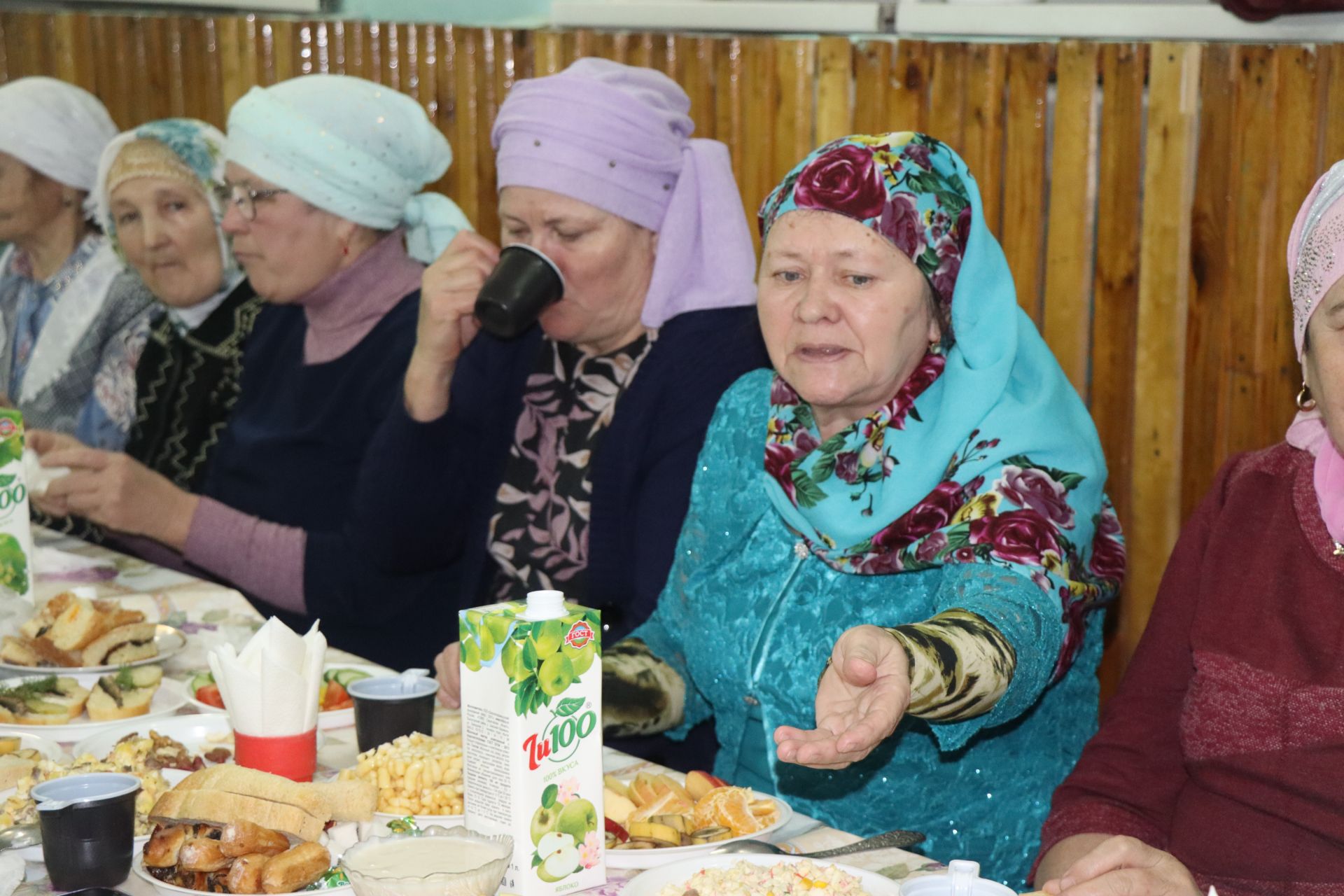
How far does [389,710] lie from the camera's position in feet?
5.01

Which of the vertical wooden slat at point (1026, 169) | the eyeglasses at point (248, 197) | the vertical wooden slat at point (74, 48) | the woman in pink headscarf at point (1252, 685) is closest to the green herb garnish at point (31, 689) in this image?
the woman in pink headscarf at point (1252, 685)

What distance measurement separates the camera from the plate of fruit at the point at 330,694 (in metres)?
1.71

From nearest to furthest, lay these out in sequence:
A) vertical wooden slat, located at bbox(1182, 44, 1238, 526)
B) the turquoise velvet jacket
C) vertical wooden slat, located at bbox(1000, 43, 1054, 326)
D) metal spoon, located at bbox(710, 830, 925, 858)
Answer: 1. metal spoon, located at bbox(710, 830, 925, 858)
2. the turquoise velvet jacket
3. vertical wooden slat, located at bbox(1182, 44, 1238, 526)
4. vertical wooden slat, located at bbox(1000, 43, 1054, 326)

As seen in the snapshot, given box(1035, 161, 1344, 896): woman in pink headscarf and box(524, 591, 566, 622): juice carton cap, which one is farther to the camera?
box(1035, 161, 1344, 896): woman in pink headscarf

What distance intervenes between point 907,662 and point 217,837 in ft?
2.08

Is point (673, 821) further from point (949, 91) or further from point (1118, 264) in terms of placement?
point (949, 91)

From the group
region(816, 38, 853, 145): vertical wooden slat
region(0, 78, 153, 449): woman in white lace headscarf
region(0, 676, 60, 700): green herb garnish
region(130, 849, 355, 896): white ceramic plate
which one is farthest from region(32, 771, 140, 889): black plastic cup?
region(0, 78, 153, 449): woman in white lace headscarf

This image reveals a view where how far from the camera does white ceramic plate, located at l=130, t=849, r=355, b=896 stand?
1.20m

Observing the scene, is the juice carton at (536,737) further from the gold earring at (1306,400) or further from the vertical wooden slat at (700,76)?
the vertical wooden slat at (700,76)

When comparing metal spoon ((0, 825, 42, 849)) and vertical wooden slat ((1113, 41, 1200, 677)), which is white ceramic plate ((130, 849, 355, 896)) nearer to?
metal spoon ((0, 825, 42, 849))

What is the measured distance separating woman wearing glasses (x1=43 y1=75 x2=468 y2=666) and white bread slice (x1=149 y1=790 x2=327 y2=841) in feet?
4.83

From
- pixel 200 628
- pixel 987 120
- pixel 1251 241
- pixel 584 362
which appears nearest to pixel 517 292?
pixel 584 362

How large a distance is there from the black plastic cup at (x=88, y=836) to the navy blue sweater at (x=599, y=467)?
3.37 ft

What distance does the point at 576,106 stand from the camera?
7.88 feet
